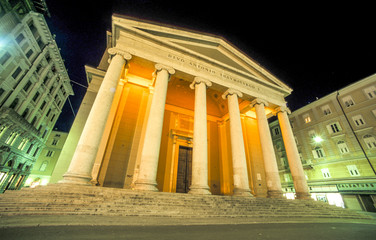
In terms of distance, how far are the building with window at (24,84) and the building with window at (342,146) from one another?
39.6 meters

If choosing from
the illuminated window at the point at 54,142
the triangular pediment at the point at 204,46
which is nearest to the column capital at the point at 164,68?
the triangular pediment at the point at 204,46

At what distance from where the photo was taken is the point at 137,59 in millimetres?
9602

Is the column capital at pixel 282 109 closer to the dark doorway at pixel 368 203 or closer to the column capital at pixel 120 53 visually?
the column capital at pixel 120 53

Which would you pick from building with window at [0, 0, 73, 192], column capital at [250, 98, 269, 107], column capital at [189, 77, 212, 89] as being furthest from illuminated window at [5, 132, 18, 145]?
column capital at [250, 98, 269, 107]

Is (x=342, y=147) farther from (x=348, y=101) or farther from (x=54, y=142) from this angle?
(x=54, y=142)

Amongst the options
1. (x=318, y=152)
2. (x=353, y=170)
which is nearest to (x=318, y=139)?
(x=318, y=152)

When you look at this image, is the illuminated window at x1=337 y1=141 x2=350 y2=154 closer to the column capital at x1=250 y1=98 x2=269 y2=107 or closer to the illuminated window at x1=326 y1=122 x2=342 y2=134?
the illuminated window at x1=326 y1=122 x2=342 y2=134

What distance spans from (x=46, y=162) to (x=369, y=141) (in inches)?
2101

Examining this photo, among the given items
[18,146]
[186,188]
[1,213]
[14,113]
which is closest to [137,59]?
[1,213]

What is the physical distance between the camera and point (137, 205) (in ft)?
17.1

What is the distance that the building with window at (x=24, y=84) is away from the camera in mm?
16828

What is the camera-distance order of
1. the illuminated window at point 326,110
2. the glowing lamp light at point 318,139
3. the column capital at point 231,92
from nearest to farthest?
the column capital at point 231,92 → the glowing lamp light at point 318,139 → the illuminated window at point 326,110

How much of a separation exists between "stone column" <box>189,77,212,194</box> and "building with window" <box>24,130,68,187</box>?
37132 millimetres

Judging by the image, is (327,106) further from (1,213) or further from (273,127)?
(1,213)
